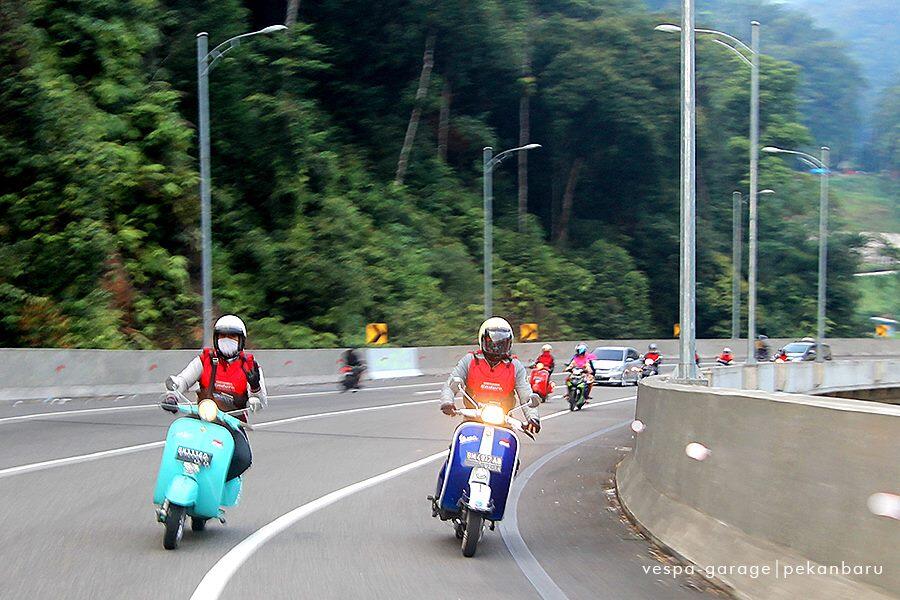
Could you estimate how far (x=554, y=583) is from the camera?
838 cm

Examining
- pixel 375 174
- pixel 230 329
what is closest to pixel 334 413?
pixel 230 329

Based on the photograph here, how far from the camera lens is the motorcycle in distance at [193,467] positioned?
355 inches

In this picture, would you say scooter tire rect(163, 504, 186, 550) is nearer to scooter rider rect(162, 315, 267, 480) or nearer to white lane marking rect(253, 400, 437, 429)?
scooter rider rect(162, 315, 267, 480)

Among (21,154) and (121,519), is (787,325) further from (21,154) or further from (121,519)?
(121,519)

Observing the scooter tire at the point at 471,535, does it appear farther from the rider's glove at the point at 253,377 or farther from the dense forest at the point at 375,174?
the dense forest at the point at 375,174

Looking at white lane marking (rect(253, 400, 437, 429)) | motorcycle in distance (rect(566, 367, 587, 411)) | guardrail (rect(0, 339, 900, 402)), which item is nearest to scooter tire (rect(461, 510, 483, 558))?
white lane marking (rect(253, 400, 437, 429))

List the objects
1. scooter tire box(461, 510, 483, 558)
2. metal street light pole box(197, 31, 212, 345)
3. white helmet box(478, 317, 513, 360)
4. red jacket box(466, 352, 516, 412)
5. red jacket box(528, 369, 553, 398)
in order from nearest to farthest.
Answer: scooter tire box(461, 510, 483, 558), white helmet box(478, 317, 513, 360), red jacket box(466, 352, 516, 412), red jacket box(528, 369, 553, 398), metal street light pole box(197, 31, 212, 345)

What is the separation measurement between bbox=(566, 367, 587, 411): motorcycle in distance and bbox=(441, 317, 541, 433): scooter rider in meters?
18.7

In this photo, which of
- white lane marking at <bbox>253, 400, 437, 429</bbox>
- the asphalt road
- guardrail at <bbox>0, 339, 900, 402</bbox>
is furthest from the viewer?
guardrail at <bbox>0, 339, 900, 402</bbox>

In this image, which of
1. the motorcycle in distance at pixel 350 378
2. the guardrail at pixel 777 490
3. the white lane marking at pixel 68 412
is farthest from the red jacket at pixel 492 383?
the motorcycle in distance at pixel 350 378

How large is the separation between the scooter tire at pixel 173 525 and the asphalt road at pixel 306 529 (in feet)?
0.35

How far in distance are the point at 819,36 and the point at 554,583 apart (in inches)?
7858

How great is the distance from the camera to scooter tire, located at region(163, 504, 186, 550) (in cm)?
896

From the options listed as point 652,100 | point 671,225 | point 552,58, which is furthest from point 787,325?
point 552,58
